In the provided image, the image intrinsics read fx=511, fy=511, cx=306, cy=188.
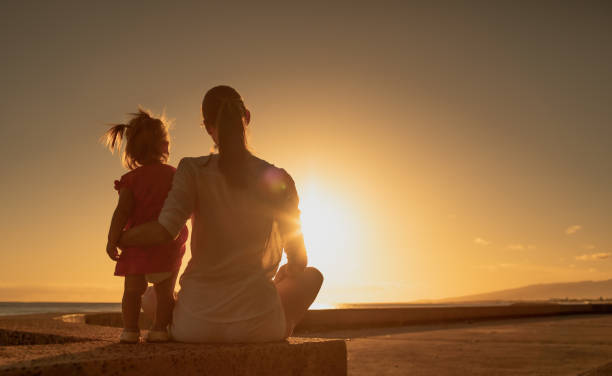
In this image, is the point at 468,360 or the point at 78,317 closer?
the point at 468,360

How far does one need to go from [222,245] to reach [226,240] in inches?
1.3

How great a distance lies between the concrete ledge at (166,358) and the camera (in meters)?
1.91

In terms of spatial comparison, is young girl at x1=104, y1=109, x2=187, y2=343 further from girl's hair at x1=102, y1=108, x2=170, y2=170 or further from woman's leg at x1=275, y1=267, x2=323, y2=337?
woman's leg at x1=275, y1=267, x2=323, y2=337

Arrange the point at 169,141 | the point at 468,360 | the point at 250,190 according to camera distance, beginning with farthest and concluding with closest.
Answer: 1. the point at 468,360
2. the point at 169,141
3. the point at 250,190

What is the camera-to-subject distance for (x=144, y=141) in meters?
3.18

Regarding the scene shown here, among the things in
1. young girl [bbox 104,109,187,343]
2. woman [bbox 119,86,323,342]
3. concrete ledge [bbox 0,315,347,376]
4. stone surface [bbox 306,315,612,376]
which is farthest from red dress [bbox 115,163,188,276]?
stone surface [bbox 306,315,612,376]

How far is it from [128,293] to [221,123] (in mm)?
1136

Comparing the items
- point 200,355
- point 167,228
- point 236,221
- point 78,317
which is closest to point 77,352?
point 200,355

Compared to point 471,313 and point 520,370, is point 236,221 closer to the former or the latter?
point 520,370

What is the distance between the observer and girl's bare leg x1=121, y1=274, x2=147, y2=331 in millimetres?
2838

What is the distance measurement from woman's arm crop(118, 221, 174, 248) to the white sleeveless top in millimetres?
147

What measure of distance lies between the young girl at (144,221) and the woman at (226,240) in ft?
0.41

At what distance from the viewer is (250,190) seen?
2.71 m

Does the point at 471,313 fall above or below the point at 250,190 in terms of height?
below
